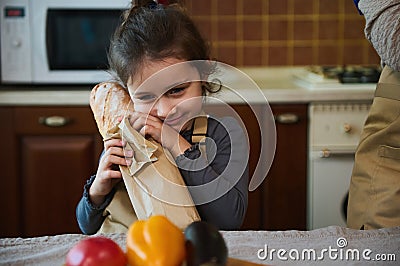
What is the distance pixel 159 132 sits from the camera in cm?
120

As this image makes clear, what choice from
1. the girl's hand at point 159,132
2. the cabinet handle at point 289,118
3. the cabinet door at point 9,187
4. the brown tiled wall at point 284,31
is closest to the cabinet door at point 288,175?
the cabinet handle at point 289,118

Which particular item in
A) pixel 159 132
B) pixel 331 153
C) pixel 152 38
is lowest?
pixel 331 153

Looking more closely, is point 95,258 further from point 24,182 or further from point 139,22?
point 24,182

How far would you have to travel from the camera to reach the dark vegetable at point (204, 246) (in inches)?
27.8

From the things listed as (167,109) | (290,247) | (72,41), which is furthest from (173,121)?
(72,41)

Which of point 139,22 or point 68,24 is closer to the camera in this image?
point 139,22

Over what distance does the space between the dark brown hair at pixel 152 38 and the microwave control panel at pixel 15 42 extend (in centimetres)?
118

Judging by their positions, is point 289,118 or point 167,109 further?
point 289,118

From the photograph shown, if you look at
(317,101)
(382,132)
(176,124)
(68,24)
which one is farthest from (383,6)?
(68,24)

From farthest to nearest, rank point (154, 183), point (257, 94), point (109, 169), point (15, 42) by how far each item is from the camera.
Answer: point (15, 42) < point (257, 94) < point (109, 169) < point (154, 183)

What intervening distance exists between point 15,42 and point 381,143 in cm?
153

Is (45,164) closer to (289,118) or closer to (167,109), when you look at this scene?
(289,118)

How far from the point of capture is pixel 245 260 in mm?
897

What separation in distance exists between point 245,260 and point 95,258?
0.80ft
